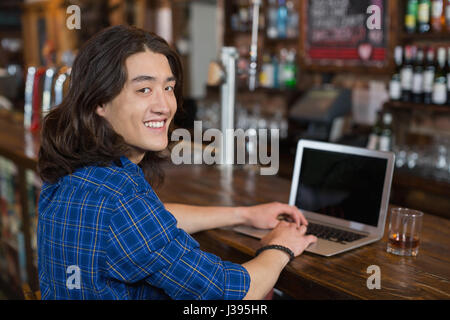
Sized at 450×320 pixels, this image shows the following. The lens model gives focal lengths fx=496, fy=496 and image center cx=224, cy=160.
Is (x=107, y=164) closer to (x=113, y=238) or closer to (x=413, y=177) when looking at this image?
(x=113, y=238)

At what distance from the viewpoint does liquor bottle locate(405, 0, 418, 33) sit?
3.12 meters

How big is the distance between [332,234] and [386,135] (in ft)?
6.45

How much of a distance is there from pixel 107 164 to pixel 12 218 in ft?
8.76

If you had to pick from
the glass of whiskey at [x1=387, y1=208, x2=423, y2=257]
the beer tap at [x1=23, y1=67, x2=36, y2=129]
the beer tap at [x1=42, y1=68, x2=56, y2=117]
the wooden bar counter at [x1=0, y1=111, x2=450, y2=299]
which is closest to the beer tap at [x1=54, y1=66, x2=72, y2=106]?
the beer tap at [x1=42, y1=68, x2=56, y2=117]

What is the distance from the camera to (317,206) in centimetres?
166

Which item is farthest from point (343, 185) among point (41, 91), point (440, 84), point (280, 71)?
point (41, 91)

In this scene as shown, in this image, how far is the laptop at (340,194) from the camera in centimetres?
148

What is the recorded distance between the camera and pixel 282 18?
4184 millimetres

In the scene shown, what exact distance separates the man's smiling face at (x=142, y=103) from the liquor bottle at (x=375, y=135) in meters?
2.23

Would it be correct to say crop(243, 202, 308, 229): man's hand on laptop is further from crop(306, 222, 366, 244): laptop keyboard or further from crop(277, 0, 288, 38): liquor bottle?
crop(277, 0, 288, 38): liquor bottle

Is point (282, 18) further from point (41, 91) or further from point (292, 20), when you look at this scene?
point (41, 91)

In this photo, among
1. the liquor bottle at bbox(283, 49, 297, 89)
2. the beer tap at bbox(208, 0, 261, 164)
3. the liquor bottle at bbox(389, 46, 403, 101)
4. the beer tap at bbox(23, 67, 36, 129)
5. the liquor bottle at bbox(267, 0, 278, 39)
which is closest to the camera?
the beer tap at bbox(208, 0, 261, 164)

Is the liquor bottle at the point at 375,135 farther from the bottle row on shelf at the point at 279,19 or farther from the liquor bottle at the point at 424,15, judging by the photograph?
the bottle row on shelf at the point at 279,19

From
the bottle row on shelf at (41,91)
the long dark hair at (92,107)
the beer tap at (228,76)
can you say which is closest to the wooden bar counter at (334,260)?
the beer tap at (228,76)
